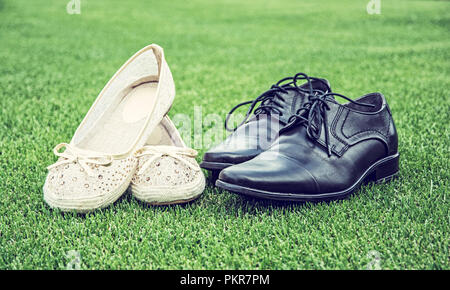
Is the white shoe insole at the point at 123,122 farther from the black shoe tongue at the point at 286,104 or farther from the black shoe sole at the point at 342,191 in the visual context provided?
the black shoe sole at the point at 342,191

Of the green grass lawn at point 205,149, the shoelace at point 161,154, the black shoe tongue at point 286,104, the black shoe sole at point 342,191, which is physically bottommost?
the green grass lawn at point 205,149

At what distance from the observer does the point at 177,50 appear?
7312 millimetres

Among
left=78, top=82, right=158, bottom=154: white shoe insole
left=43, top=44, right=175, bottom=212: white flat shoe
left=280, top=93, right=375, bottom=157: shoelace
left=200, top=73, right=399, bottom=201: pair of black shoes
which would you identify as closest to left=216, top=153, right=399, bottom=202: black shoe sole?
left=200, top=73, right=399, bottom=201: pair of black shoes

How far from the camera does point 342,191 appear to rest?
1.65 metres

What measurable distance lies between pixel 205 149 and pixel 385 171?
Answer: 1114 mm

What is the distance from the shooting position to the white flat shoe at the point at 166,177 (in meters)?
1.65

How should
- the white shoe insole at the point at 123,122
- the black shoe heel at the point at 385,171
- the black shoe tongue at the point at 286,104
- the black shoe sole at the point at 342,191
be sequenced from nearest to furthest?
the black shoe sole at the point at 342,191, the black shoe heel at the point at 385,171, the black shoe tongue at the point at 286,104, the white shoe insole at the point at 123,122

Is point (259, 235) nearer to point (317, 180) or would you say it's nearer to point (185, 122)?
point (317, 180)

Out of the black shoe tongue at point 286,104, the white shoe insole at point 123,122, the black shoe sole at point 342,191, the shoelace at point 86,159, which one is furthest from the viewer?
the white shoe insole at point 123,122

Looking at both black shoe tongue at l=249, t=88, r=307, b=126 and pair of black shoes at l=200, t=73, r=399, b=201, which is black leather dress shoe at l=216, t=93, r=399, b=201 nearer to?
pair of black shoes at l=200, t=73, r=399, b=201

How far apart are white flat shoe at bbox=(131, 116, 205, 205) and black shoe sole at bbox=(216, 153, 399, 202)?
20cm

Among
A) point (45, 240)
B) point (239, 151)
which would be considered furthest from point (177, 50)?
point (45, 240)

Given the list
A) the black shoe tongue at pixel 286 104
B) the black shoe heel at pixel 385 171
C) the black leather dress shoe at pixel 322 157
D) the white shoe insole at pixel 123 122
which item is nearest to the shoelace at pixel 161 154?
the black leather dress shoe at pixel 322 157
